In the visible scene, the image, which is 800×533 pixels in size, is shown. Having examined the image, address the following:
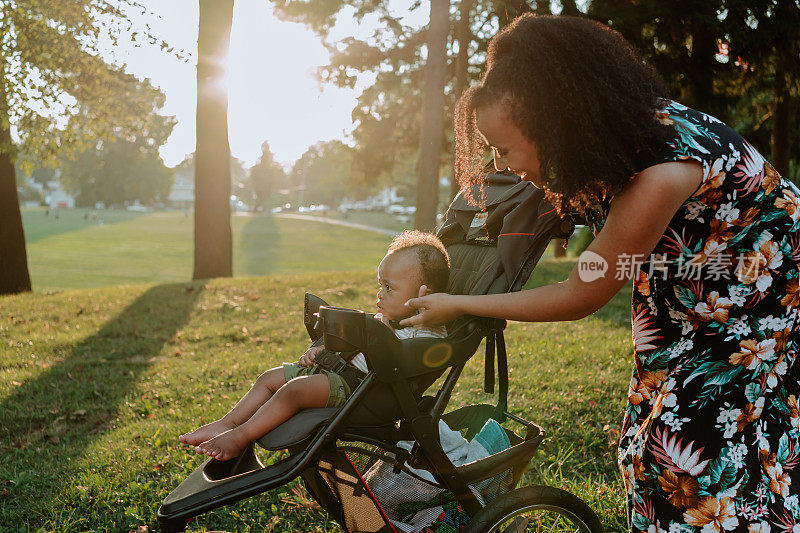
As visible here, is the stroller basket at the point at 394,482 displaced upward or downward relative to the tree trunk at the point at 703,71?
downward

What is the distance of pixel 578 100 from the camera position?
5.10 ft

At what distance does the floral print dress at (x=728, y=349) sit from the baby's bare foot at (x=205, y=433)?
1542mm

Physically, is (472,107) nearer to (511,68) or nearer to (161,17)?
(511,68)

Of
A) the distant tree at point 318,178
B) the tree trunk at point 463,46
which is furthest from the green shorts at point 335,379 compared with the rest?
the distant tree at point 318,178

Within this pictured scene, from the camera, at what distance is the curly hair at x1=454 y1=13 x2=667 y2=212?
1539 mm

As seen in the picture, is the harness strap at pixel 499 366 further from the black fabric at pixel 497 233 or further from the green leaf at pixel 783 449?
the green leaf at pixel 783 449

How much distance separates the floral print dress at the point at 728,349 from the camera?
1.61 meters

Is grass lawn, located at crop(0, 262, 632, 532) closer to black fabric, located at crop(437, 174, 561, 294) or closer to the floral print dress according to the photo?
black fabric, located at crop(437, 174, 561, 294)

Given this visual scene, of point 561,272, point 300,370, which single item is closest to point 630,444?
point 300,370

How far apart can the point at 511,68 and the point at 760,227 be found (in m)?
0.80

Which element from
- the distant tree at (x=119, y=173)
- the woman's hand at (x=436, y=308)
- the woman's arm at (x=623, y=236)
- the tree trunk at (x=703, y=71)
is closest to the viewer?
the woman's arm at (x=623, y=236)

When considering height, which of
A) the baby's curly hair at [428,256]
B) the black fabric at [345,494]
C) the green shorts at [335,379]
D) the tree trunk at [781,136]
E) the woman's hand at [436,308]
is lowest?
the black fabric at [345,494]

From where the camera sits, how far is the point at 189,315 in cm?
855

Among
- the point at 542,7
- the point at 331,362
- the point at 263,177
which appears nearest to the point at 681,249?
the point at 331,362
